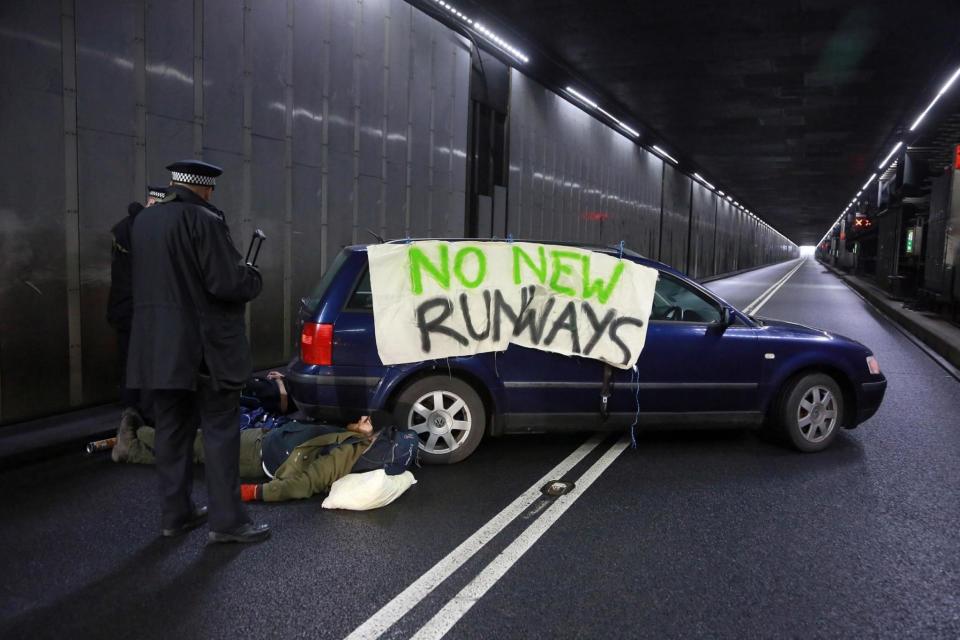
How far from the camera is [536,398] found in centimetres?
574

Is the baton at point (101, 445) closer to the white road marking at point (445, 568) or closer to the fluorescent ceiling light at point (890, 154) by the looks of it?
the white road marking at point (445, 568)

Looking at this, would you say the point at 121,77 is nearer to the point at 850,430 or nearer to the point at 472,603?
the point at 472,603

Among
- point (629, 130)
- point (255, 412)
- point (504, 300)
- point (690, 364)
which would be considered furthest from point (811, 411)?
point (629, 130)

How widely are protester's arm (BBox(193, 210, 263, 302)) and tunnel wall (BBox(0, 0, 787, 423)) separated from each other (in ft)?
6.47

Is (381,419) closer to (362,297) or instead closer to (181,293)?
(362,297)

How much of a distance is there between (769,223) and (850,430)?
303 ft

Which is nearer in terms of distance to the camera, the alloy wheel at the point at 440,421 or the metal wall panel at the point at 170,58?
the alloy wheel at the point at 440,421

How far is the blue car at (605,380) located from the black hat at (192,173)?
1690 millimetres

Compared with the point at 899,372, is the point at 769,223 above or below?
above

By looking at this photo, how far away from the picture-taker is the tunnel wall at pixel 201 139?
6.34 meters

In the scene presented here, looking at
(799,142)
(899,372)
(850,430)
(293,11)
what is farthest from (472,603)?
(799,142)

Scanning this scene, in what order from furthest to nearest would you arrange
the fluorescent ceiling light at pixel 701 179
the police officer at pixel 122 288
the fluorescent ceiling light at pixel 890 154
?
the fluorescent ceiling light at pixel 701 179, the fluorescent ceiling light at pixel 890 154, the police officer at pixel 122 288

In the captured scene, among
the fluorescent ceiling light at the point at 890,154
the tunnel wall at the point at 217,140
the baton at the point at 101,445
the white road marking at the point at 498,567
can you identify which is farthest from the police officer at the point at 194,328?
the fluorescent ceiling light at the point at 890,154

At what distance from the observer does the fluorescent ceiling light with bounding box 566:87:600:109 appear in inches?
791
